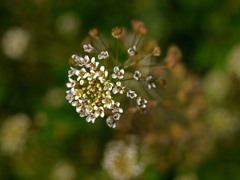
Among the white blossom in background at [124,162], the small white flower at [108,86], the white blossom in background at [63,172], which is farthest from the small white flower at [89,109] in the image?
the white blossom in background at [63,172]

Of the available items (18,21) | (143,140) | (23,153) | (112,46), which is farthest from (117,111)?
(18,21)

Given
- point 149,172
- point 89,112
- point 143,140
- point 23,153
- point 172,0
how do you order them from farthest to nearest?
point 172,0 → point 23,153 → point 149,172 → point 143,140 → point 89,112

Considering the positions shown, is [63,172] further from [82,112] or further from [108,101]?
[108,101]

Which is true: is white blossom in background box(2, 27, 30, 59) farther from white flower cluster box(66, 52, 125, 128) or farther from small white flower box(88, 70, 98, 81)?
small white flower box(88, 70, 98, 81)

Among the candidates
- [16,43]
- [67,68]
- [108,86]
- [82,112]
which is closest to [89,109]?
[82,112]

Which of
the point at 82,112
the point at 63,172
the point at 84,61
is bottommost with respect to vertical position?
the point at 63,172

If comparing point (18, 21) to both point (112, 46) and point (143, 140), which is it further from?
point (143, 140)
